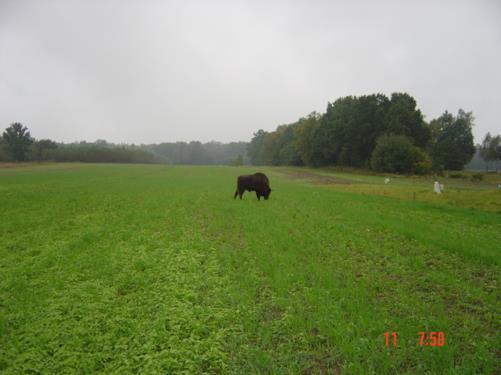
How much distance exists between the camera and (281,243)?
373 inches

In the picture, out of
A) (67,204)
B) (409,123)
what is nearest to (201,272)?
(67,204)

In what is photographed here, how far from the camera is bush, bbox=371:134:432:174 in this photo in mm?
51156

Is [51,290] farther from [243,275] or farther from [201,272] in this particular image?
[243,275]

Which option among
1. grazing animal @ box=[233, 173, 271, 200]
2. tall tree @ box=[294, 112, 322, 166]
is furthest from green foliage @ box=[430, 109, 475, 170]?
grazing animal @ box=[233, 173, 271, 200]

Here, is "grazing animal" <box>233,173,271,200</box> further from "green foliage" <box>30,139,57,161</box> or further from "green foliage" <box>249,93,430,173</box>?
"green foliage" <box>30,139,57,161</box>

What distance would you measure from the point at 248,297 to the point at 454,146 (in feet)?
294

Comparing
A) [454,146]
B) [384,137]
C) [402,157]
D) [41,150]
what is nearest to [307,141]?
[384,137]

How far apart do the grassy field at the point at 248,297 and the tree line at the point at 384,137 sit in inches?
1783

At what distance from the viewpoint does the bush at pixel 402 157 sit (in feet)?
168

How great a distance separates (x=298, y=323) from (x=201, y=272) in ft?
10.7

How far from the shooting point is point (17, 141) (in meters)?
83.0

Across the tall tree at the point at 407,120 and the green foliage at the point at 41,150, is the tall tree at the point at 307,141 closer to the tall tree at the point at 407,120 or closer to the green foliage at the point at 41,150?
the tall tree at the point at 407,120

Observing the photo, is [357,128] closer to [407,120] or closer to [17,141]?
[407,120]
